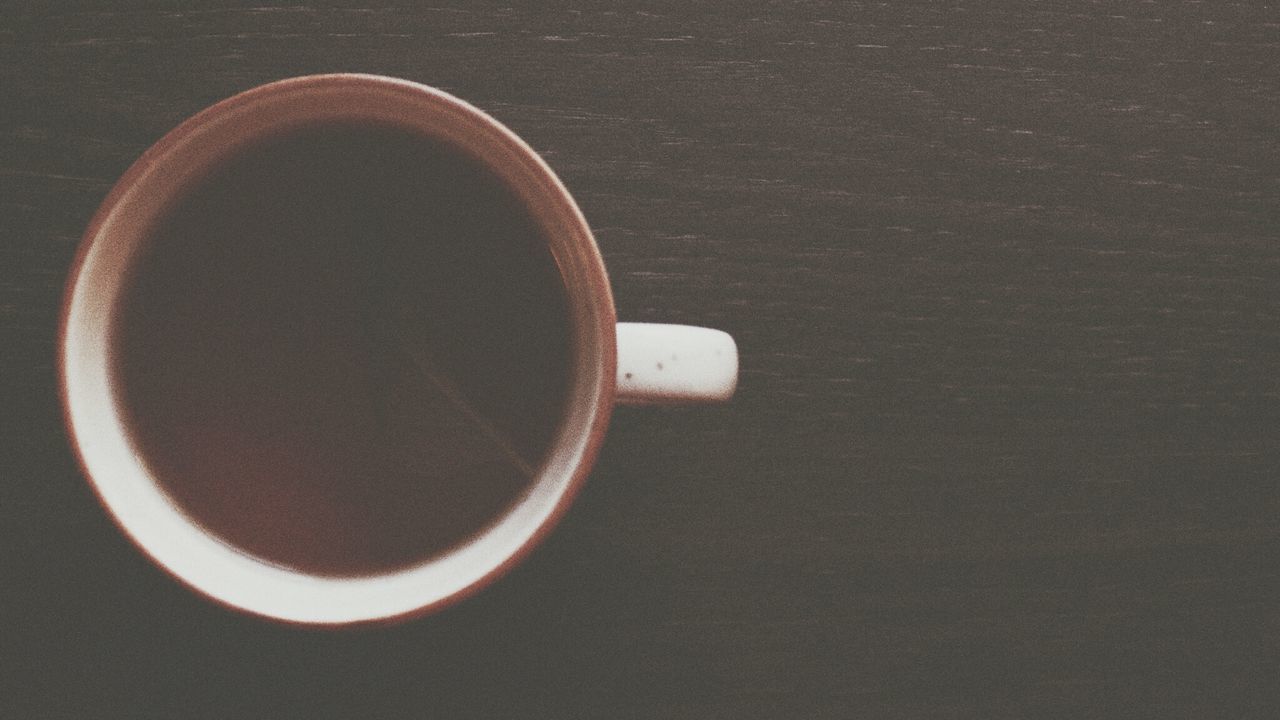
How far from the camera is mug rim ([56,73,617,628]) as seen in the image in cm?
41

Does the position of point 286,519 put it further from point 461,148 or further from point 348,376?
point 461,148

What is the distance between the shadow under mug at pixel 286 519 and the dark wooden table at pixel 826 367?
0.07 meters

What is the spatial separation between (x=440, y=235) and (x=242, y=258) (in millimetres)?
105

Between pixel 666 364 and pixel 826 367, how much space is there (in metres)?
0.15

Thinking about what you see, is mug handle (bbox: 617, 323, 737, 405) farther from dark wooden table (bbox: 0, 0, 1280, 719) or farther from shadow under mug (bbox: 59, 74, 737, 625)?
dark wooden table (bbox: 0, 0, 1280, 719)

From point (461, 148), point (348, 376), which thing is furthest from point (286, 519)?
point (461, 148)

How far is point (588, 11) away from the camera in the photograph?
54 centimetres

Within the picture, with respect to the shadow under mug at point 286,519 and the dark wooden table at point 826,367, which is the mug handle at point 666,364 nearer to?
the shadow under mug at point 286,519

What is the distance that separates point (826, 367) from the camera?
1.82ft

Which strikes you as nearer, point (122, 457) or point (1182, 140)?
point (122, 457)

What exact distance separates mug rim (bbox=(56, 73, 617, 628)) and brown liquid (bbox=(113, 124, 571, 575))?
1.4 inches

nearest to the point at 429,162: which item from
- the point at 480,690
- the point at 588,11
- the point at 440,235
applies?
the point at 440,235

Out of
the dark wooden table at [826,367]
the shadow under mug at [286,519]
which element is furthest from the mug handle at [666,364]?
the dark wooden table at [826,367]

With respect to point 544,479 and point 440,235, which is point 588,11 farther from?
point 544,479
